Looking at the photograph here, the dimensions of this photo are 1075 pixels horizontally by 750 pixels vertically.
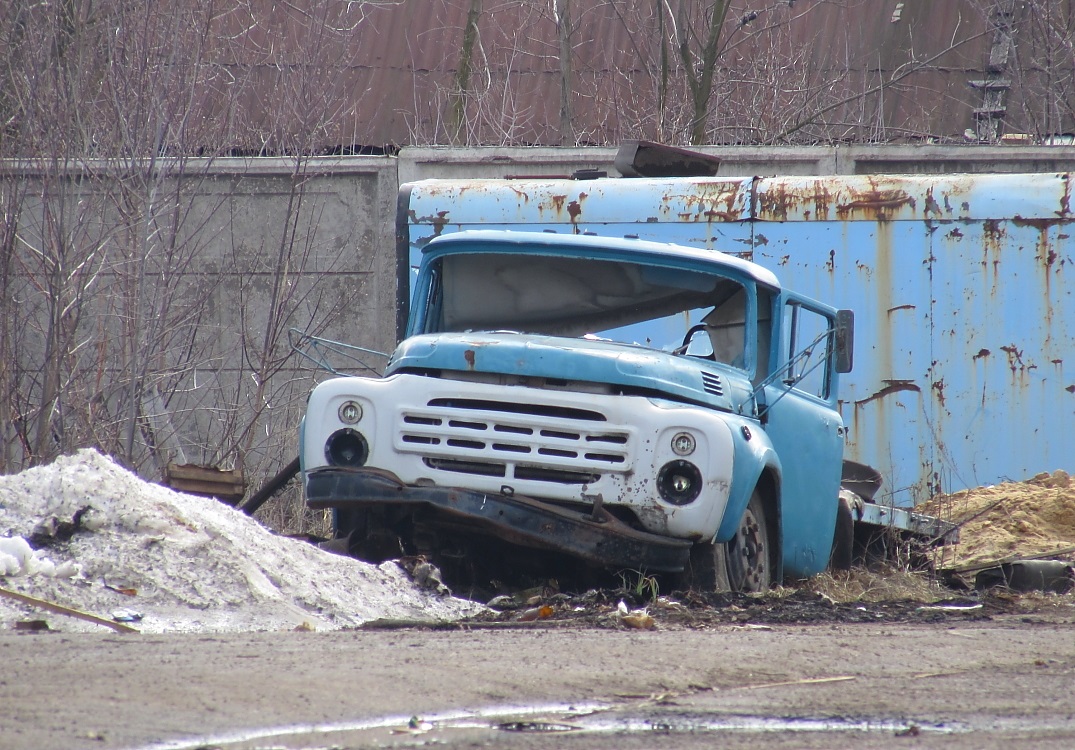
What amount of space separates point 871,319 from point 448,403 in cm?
455

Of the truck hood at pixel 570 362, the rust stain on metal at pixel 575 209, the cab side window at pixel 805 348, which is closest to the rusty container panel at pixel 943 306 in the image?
the rust stain on metal at pixel 575 209

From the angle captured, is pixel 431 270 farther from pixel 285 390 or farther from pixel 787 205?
pixel 285 390

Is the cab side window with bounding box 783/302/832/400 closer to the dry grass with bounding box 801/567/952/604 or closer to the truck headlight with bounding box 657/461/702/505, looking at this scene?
the dry grass with bounding box 801/567/952/604

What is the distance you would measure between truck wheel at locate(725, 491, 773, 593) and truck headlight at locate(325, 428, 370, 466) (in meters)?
1.68

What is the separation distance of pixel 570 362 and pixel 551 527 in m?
0.73

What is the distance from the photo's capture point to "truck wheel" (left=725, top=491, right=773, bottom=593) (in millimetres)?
6562

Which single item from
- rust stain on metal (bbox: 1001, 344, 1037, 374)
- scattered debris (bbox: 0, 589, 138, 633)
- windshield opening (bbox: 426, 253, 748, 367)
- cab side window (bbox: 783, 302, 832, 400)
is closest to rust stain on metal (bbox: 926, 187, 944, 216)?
rust stain on metal (bbox: 1001, 344, 1037, 374)

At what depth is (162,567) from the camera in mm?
5574

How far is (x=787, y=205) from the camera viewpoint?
998cm

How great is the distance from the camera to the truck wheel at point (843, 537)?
8109 millimetres

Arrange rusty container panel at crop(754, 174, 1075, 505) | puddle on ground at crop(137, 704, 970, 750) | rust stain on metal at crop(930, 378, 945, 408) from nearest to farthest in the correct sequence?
puddle on ground at crop(137, 704, 970, 750) → rusty container panel at crop(754, 174, 1075, 505) → rust stain on metal at crop(930, 378, 945, 408)

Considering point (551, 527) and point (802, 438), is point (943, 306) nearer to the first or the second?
point (802, 438)

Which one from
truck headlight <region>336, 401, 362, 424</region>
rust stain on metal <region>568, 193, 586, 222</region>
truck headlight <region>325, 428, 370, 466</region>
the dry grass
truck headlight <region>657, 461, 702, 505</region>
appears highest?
rust stain on metal <region>568, 193, 586, 222</region>

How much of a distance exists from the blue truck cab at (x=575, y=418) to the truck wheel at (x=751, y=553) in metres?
0.01
